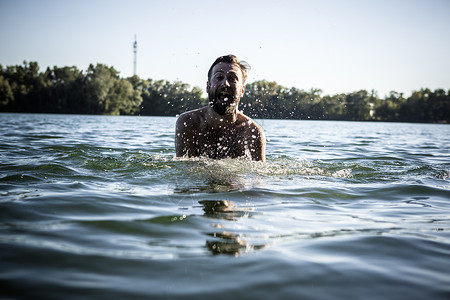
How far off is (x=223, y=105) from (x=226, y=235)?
3.23 meters

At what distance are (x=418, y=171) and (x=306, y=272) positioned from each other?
4739 millimetres

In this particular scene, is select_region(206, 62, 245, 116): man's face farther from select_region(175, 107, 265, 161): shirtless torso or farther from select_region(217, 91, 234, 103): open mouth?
select_region(175, 107, 265, 161): shirtless torso

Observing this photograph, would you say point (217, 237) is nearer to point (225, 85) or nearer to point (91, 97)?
point (225, 85)

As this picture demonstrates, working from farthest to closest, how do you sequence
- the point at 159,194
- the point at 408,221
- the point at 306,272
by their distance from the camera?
the point at 159,194, the point at 408,221, the point at 306,272

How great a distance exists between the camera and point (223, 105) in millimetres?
5445

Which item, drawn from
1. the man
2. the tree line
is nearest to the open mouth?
the man

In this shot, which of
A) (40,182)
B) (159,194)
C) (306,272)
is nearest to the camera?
(306,272)

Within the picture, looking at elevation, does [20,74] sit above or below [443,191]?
above

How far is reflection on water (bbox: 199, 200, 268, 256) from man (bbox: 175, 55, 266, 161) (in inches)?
96.5

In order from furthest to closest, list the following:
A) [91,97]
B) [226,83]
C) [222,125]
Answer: [91,97] < [222,125] < [226,83]

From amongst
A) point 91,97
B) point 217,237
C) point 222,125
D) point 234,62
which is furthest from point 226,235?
point 91,97

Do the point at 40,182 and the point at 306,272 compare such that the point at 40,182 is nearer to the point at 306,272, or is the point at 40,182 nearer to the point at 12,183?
the point at 12,183

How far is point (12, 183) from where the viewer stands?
3.85 metres

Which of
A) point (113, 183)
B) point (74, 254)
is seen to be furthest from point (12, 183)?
point (74, 254)
